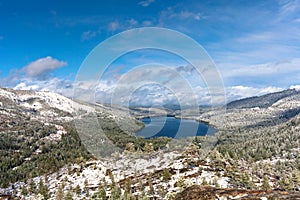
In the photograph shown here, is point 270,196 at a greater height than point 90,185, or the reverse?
point 270,196

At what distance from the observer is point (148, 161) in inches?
6462

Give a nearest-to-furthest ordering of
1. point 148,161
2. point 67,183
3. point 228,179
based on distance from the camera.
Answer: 1. point 228,179
2. point 67,183
3. point 148,161

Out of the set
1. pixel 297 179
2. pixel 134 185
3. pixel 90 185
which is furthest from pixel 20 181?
pixel 297 179

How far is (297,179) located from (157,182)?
64451mm

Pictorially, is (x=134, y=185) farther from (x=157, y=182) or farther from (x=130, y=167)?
(x=130, y=167)

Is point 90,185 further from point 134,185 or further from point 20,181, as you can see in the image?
point 20,181

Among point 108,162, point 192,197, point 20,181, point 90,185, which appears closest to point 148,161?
point 108,162

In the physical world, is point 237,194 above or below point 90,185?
above

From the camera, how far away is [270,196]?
64.4ft

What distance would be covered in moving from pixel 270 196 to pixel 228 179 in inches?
3695

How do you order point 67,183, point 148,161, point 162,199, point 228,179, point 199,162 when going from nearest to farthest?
1. point 162,199
2. point 228,179
3. point 199,162
4. point 67,183
5. point 148,161

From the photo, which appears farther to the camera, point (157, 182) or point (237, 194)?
point (157, 182)

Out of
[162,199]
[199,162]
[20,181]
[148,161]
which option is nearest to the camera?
[162,199]

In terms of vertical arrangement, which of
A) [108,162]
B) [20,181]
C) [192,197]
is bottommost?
[20,181]
